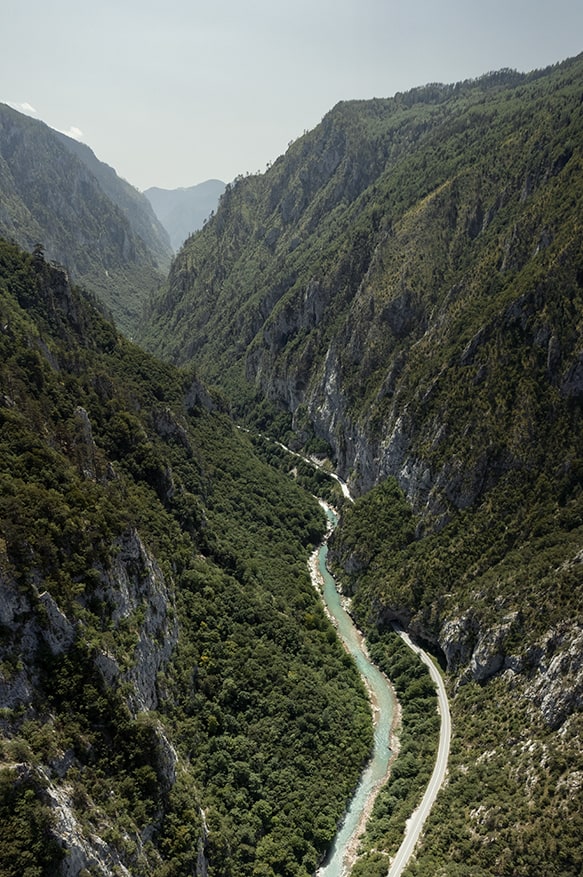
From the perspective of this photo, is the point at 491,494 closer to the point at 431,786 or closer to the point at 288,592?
the point at 288,592

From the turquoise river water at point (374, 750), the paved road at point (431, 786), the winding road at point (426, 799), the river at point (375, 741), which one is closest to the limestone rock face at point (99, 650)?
the turquoise river water at point (374, 750)

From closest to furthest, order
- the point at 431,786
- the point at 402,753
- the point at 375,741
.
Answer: the point at 431,786, the point at 402,753, the point at 375,741

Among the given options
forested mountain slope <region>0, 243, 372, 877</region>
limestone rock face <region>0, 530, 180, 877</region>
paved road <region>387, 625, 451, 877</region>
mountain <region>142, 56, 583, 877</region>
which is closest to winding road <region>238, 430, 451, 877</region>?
paved road <region>387, 625, 451, 877</region>

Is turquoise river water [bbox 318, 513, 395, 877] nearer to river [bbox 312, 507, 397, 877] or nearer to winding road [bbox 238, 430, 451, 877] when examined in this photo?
river [bbox 312, 507, 397, 877]

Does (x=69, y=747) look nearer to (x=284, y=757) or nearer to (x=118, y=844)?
(x=118, y=844)

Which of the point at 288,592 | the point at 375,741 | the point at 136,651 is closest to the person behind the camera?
the point at 136,651

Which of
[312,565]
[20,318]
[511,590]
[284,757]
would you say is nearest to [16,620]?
[284,757]

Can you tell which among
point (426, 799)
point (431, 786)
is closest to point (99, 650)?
point (426, 799)
